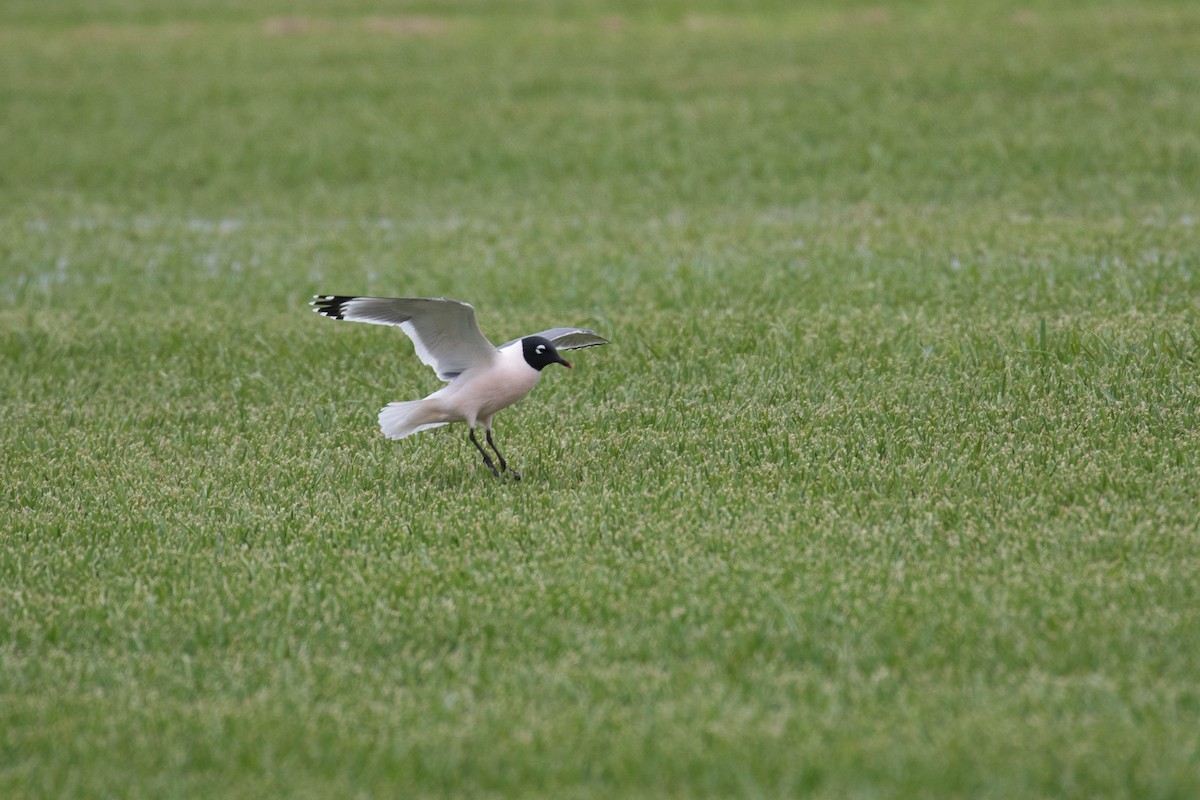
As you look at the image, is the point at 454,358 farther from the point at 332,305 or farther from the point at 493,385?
the point at 332,305

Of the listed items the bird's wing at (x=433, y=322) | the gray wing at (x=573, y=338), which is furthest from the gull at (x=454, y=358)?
the gray wing at (x=573, y=338)

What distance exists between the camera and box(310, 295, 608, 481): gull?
6574 millimetres

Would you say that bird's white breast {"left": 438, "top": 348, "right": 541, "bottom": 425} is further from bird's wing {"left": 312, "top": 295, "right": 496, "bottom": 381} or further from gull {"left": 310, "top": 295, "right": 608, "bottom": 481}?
bird's wing {"left": 312, "top": 295, "right": 496, "bottom": 381}

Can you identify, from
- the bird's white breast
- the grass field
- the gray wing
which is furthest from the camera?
the gray wing

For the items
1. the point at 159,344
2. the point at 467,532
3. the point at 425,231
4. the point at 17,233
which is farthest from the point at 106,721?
the point at 17,233

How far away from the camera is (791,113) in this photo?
1798 cm

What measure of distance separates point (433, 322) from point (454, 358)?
236 mm

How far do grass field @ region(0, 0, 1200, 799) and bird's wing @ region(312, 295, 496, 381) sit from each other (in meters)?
0.60

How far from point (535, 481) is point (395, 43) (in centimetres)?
2017

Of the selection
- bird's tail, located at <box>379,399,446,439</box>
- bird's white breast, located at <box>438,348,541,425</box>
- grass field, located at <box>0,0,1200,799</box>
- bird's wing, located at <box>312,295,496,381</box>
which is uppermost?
bird's wing, located at <box>312,295,496,381</box>

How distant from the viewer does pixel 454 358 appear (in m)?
6.82

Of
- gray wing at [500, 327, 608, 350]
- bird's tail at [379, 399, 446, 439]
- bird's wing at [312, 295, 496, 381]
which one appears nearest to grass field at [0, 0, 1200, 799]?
bird's tail at [379, 399, 446, 439]

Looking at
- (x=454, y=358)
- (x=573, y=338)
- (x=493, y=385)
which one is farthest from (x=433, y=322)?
(x=573, y=338)

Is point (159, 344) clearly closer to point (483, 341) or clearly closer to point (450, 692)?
point (483, 341)
